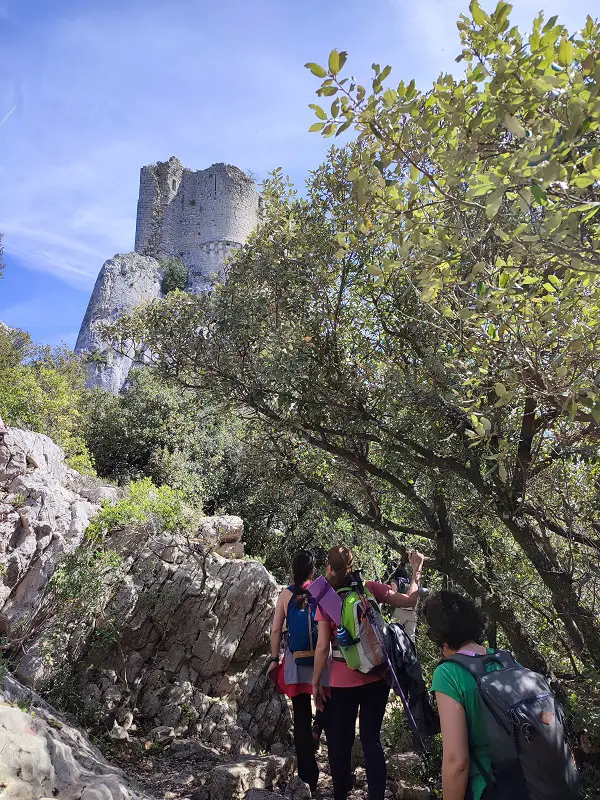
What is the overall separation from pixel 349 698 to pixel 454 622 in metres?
1.72

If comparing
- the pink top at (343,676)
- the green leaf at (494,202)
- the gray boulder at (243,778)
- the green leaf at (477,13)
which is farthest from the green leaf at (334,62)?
the gray boulder at (243,778)

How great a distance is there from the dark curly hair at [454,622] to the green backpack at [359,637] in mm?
1240

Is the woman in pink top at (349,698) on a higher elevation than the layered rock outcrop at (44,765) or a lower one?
higher

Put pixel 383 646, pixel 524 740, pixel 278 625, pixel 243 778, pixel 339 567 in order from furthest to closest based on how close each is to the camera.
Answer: pixel 278 625 < pixel 243 778 < pixel 339 567 < pixel 383 646 < pixel 524 740

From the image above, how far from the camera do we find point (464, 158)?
2389 mm

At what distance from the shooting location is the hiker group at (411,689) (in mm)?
2170

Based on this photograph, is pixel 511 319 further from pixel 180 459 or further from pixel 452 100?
pixel 180 459

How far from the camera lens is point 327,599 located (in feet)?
12.9

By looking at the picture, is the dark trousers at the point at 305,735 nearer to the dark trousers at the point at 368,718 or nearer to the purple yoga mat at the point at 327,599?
the dark trousers at the point at 368,718

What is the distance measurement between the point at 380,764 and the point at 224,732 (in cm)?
338

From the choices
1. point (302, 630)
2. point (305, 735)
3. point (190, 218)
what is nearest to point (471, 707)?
point (302, 630)

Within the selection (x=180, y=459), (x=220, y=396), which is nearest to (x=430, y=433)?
(x=220, y=396)

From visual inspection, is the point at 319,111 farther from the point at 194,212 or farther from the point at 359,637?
the point at 194,212

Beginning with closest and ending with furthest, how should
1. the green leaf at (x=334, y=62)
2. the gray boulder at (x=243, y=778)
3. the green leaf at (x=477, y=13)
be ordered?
1. the green leaf at (x=334, y=62)
2. the green leaf at (x=477, y=13)
3. the gray boulder at (x=243, y=778)
